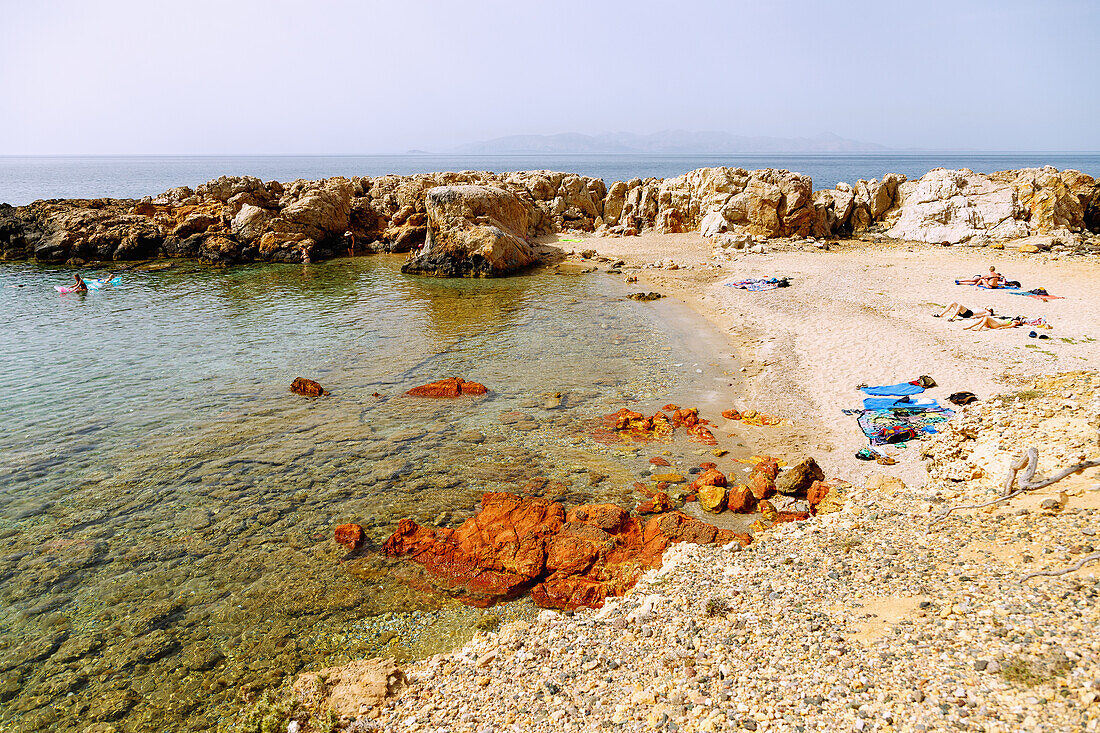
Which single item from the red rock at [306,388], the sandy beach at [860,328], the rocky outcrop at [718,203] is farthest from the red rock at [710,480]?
the rocky outcrop at [718,203]

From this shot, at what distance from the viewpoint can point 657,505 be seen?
10.4 metres

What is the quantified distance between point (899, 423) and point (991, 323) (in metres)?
9.28

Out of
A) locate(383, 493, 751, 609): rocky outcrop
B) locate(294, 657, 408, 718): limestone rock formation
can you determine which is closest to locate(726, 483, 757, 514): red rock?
locate(383, 493, 751, 609): rocky outcrop

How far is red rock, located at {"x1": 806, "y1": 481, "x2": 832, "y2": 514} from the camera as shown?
10.1m

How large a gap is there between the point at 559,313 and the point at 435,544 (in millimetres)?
16274

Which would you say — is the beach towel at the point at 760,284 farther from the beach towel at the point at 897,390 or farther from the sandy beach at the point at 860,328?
the beach towel at the point at 897,390

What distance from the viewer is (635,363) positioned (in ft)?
59.8

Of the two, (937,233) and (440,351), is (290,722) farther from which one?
(937,233)

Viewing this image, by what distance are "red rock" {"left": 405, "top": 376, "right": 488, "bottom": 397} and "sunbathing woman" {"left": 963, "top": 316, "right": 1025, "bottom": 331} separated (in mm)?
16092

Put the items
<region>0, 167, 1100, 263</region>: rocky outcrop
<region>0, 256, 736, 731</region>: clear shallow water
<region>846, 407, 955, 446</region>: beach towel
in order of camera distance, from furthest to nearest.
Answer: <region>0, 167, 1100, 263</region>: rocky outcrop
<region>846, 407, 955, 446</region>: beach towel
<region>0, 256, 736, 731</region>: clear shallow water

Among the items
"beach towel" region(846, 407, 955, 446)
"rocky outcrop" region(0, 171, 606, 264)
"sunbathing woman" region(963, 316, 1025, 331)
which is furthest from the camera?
"rocky outcrop" region(0, 171, 606, 264)

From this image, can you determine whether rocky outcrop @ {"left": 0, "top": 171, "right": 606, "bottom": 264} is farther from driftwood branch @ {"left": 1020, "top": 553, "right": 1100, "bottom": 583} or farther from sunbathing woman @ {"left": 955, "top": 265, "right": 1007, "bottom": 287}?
driftwood branch @ {"left": 1020, "top": 553, "right": 1100, "bottom": 583}

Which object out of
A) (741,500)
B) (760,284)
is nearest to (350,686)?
(741,500)

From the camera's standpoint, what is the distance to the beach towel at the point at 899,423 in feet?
39.1
